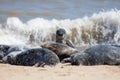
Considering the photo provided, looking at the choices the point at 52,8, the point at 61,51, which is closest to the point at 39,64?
the point at 61,51

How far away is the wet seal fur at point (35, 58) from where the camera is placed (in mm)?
7973

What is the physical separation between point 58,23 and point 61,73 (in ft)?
24.0

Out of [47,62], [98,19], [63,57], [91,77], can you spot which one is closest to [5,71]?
[47,62]

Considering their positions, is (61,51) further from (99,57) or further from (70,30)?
(70,30)

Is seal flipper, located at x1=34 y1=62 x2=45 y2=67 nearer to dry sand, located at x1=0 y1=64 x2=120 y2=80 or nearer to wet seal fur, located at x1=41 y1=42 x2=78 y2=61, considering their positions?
dry sand, located at x1=0 y1=64 x2=120 y2=80

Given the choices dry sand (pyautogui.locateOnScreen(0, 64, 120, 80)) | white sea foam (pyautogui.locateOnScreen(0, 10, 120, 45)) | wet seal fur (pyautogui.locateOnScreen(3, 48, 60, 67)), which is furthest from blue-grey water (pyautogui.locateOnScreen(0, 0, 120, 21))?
dry sand (pyautogui.locateOnScreen(0, 64, 120, 80))

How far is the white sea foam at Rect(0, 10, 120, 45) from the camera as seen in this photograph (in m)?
13.0

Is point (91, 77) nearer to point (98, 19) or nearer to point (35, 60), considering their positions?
point (35, 60)

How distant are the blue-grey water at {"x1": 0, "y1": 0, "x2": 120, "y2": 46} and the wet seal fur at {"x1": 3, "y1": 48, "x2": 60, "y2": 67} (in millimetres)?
3979

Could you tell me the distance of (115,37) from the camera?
43.0 feet

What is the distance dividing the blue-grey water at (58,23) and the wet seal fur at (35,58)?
13.1ft

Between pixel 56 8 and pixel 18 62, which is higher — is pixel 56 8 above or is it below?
above

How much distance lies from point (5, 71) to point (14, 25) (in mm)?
7056

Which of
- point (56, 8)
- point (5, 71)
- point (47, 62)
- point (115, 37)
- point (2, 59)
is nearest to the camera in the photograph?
point (5, 71)
